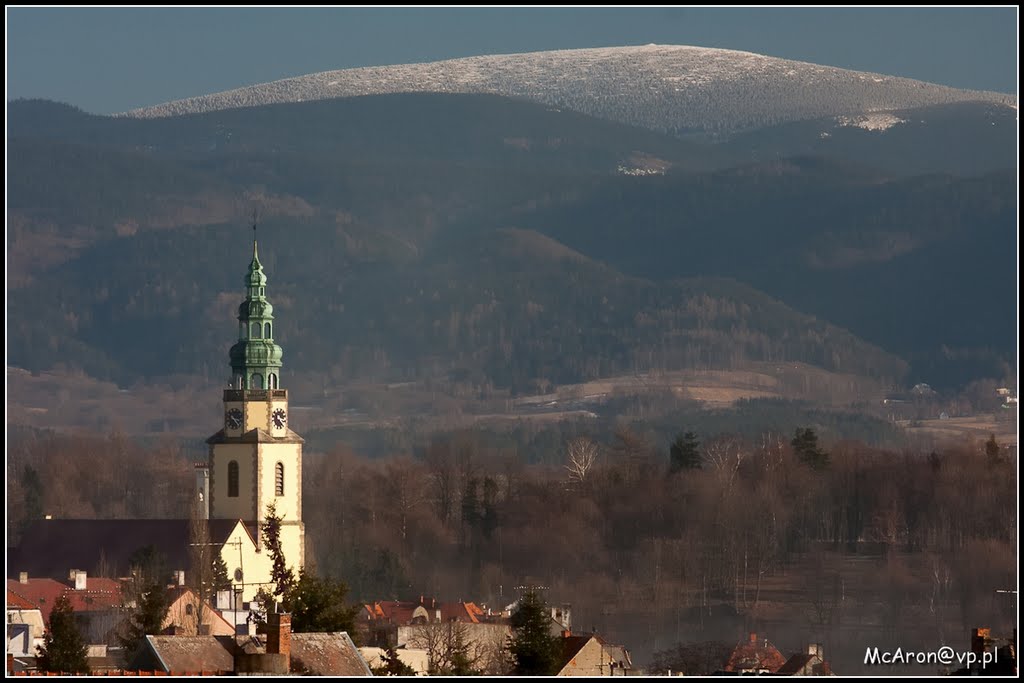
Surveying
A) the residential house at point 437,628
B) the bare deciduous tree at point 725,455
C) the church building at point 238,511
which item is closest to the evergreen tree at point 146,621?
the residential house at point 437,628

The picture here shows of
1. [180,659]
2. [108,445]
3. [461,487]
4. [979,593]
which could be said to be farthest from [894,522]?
[180,659]

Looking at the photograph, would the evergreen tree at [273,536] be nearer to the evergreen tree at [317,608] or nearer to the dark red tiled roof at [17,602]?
the dark red tiled roof at [17,602]

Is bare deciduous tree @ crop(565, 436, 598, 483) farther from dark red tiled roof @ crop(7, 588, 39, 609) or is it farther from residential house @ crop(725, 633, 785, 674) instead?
dark red tiled roof @ crop(7, 588, 39, 609)

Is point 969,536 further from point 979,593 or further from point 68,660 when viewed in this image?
point 68,660

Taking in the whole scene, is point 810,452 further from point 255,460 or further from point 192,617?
point 192,617

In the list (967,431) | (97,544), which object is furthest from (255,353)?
(967,431)
